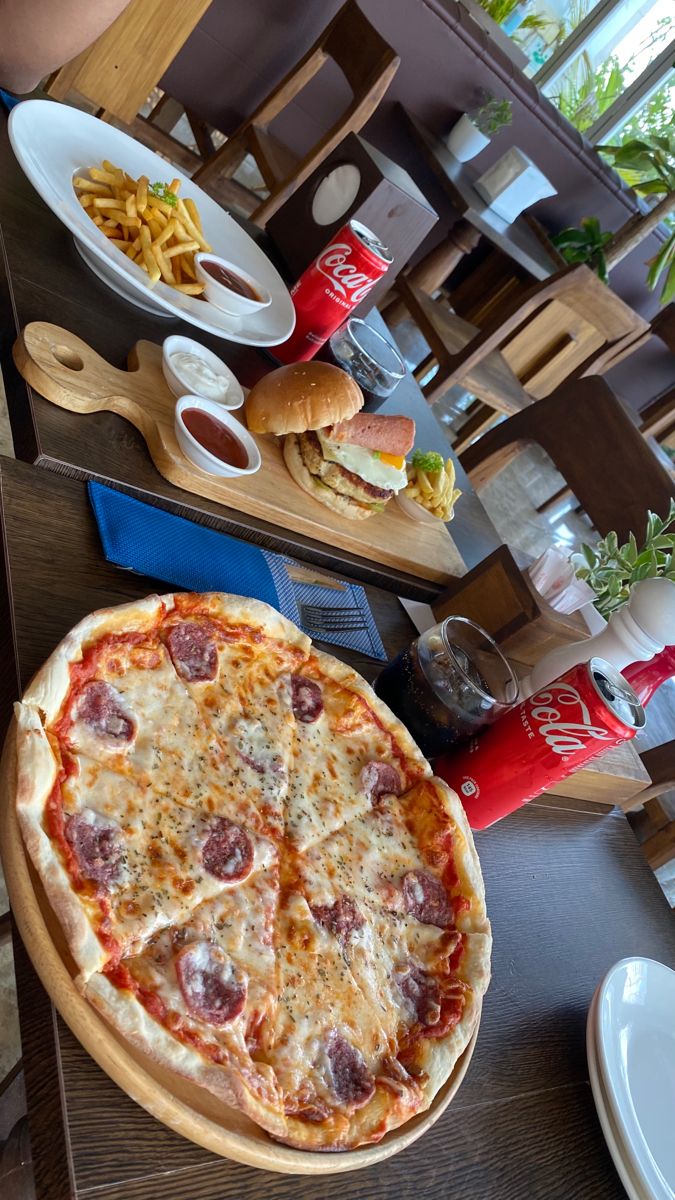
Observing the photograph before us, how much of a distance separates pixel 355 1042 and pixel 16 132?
1775mm

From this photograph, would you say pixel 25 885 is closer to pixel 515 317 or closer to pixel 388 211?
pixel 388 211

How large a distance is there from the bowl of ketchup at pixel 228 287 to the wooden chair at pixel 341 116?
4.89ft

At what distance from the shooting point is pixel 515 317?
378 cm

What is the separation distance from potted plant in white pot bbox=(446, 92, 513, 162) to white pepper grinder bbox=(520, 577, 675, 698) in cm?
381

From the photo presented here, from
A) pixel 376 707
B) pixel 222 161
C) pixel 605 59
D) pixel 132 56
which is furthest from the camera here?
pixel 605 59

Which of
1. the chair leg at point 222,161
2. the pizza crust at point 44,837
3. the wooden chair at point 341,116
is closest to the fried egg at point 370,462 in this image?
the pizza crust at point 44,837

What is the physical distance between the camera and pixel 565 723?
1380mm

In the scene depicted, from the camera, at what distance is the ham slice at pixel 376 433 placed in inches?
66.6

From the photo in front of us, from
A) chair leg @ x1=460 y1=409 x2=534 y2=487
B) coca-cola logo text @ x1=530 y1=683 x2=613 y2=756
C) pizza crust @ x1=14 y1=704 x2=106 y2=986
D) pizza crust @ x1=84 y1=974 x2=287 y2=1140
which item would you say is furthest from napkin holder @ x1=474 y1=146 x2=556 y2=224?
pizza crust @ x1=84 y1=974 x2=287 y2=1140

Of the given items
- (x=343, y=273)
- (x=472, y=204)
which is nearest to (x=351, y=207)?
(x=343, y=273)

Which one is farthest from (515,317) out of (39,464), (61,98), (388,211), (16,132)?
(39,464)

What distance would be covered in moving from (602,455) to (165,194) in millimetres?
1957

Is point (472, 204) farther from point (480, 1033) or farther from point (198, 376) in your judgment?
point (480, 1033)

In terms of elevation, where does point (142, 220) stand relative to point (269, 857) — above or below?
above
